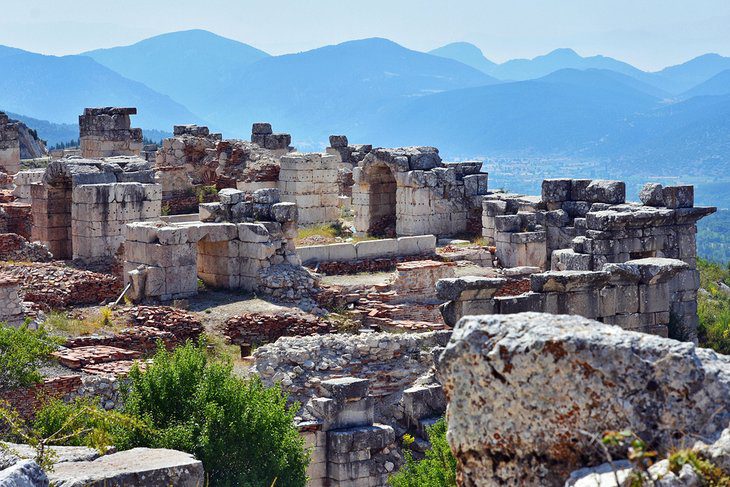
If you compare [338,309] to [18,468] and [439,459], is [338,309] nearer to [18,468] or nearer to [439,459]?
[439,459]

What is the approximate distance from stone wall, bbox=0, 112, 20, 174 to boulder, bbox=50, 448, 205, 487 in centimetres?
3431

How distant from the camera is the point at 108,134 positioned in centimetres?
3981

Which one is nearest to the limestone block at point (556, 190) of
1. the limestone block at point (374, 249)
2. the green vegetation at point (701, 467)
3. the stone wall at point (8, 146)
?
the limestone block at point (374, 249)

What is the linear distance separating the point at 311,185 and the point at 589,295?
16.8 m

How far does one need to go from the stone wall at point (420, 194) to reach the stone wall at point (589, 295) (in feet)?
42.0

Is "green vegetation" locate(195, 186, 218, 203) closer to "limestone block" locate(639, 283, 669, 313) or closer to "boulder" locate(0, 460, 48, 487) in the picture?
"limestone block" locate(639, 283, 669, 313)

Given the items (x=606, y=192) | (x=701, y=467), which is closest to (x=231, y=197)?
(x=606, y=192)

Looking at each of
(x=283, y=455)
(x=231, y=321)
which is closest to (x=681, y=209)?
(x=231, y=321)

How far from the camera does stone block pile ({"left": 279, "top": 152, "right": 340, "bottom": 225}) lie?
35312 mm

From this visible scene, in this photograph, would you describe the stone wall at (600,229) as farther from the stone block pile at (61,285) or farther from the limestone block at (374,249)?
the stone block pile at (61,285)

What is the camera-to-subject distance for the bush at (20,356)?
18.1 m

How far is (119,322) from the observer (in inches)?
885

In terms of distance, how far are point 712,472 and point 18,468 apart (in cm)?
382

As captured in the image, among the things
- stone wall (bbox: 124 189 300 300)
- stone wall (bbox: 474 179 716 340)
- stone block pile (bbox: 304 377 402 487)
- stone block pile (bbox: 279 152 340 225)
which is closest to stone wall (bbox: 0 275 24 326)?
stone wall (bbox: 124 189 300 300)
